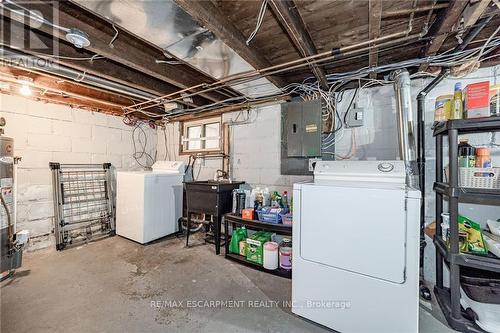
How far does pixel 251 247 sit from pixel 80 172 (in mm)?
3022

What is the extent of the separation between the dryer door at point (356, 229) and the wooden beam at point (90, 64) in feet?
7.73

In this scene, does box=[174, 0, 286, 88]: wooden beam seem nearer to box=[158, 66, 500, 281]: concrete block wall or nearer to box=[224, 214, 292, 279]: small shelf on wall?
box=[158, 66, 500, 281]: concrete block wall

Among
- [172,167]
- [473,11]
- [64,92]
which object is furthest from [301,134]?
[64,92]

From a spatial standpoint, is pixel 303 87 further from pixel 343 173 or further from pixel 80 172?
pixel 80 172

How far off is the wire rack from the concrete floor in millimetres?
416

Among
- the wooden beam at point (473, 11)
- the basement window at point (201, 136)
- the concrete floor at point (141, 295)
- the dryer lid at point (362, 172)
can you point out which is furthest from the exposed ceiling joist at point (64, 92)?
the wooden beam at point (473, 11)

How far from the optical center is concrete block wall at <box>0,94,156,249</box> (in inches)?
110

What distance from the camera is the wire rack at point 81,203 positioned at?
3072 millimetres

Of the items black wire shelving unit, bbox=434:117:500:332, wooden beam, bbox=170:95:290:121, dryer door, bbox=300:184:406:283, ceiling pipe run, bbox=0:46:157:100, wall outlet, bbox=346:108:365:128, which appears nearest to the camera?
dryer door, bbox=300:184:406:283

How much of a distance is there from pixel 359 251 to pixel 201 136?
3185mm

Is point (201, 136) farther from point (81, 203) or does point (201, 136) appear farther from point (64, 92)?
point (81, 203)

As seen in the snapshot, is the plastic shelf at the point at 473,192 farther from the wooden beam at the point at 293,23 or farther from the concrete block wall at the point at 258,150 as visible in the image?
the wooden beam at the point at 293,23

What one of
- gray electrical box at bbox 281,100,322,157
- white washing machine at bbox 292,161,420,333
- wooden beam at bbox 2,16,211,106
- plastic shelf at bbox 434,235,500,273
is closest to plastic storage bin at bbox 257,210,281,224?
white washing machine at bbox 292,161,420,333

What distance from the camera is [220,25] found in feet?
4.80
